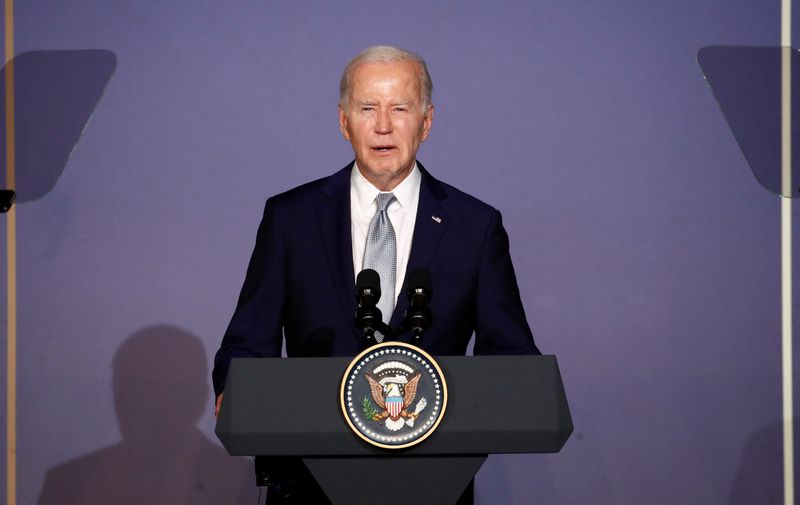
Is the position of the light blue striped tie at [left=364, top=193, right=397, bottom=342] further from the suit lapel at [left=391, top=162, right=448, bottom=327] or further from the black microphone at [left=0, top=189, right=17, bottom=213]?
the black microphone at [left=0, top=189, right=17, bottom=213]

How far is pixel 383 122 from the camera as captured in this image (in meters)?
2.42

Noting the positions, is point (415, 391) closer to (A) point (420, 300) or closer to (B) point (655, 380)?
(A) point (420, 300)

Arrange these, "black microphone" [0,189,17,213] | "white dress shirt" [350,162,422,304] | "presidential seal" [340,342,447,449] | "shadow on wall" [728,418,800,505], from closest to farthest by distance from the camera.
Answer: "presidential seal" [340,342,447,449]
"white dress shirt" [350,162,422,304]
"shadow on wall" [728,418,800,505]
"black microphone" [0,189,17,213]

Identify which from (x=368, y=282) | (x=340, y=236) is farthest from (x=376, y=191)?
(x=368, y=282)

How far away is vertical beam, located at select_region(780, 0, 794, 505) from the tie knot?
173 centimetres

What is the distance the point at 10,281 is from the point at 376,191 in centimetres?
175

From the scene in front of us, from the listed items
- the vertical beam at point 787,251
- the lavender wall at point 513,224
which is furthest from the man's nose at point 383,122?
the vertical beam at point 787,251

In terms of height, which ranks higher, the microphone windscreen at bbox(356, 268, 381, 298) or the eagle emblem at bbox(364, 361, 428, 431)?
the microphone windscreen at bbox(356, 268, 381, 298)

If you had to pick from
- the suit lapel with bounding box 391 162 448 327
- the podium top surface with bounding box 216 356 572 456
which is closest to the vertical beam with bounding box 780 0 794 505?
the suit lapel with bounding box 391 162 448 327

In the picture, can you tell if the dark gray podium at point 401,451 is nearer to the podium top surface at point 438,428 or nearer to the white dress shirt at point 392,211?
the podium top surface at point 438,428

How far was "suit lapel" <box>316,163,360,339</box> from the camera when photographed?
7.61 ft

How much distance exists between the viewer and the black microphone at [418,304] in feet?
5.92

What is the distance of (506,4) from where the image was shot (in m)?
3.53

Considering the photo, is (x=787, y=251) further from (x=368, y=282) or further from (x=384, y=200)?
(x=368, y=282)
